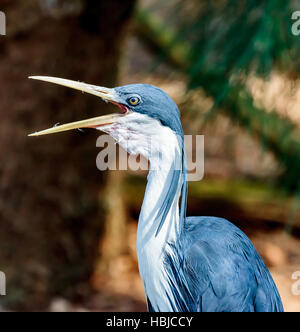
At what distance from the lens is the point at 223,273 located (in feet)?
2.56

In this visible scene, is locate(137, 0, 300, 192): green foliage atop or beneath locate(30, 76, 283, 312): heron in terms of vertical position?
atop

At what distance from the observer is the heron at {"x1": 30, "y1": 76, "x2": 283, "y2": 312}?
75cm

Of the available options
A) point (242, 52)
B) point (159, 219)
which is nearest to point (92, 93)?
point (159, 219)

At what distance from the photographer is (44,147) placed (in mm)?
2105

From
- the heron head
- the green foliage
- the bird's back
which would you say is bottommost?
the bird's back

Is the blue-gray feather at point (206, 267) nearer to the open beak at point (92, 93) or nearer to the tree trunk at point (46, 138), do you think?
the open beak at point (92, 93)

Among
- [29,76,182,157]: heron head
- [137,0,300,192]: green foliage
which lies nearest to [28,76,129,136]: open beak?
[29,76,182,157]: heron head

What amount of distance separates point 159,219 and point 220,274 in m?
0.13

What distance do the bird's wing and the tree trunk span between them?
139 cm

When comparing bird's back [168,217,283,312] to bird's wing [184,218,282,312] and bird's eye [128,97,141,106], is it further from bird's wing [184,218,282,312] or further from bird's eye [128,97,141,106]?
bird's eye [128,97,141,106]

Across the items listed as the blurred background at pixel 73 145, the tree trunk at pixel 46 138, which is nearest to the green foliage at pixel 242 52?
the blurred background at pixel 73 145

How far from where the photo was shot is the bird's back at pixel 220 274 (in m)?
0.78

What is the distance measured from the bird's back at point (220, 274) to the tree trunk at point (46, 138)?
138 centimetres
